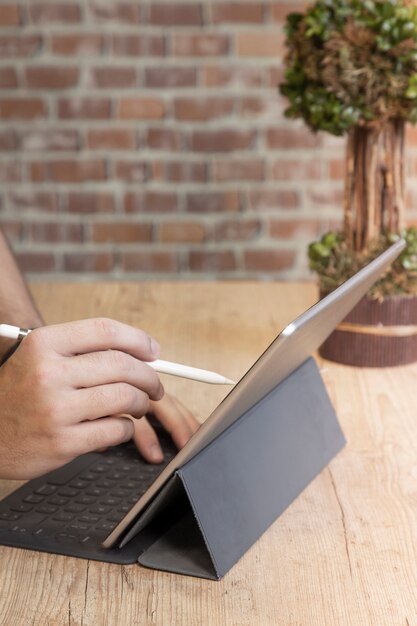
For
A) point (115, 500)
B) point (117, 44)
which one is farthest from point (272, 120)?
point (115, 500)

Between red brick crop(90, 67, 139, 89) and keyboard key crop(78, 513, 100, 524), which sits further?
red brick crop(90, 67, 139, 89)

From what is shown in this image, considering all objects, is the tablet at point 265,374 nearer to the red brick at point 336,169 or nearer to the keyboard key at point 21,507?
the keyboard key at point 21,507

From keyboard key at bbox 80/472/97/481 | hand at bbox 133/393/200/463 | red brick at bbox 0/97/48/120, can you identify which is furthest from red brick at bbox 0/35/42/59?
keyboard key at bbox 80/472/97/481

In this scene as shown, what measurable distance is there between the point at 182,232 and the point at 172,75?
18.4 inches

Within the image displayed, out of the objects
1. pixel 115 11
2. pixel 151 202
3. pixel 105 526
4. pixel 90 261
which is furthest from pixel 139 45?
pixel 105 526

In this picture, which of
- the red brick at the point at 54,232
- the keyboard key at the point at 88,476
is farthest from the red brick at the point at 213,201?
the keyboard key at the point at 88,476

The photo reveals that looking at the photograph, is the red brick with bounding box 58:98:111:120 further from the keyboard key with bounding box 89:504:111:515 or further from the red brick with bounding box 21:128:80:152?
the keyboard key with bounding box 89:504:111:515

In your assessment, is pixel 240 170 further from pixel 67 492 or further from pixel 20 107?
pixel 67 492

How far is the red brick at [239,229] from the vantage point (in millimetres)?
2799

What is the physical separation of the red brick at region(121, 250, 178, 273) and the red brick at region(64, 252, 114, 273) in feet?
0.15

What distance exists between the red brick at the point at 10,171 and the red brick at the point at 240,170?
59 cm

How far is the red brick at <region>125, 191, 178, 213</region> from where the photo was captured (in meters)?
2.78

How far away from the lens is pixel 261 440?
3.22 feet

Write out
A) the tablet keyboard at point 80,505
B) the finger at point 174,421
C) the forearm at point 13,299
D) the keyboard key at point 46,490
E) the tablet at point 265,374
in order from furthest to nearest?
1. the forearm at point 13,299
2. the finger at point 174,421
3. the keyboard key at point 46,490
4. the tablet keyboard at point 80,505
5. the tablet at point 265,374
